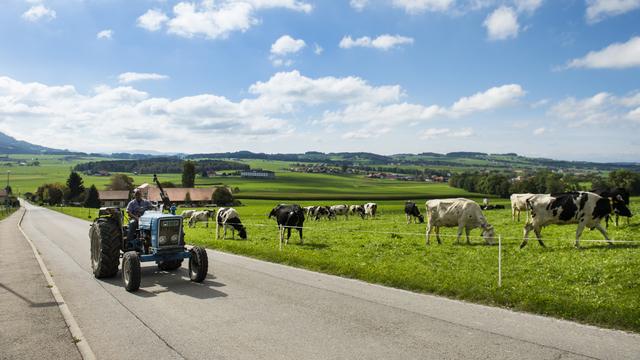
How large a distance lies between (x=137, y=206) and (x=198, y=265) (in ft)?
12.1

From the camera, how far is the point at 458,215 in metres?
20.4

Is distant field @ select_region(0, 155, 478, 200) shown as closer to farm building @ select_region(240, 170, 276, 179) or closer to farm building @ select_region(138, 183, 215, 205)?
farm building @ select_region(240, 170, 276, 179)

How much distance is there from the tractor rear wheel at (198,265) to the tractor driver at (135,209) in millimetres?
2417

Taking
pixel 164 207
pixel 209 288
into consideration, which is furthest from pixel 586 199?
pixel 164 207

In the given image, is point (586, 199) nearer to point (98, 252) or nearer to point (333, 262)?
point (333, 262)

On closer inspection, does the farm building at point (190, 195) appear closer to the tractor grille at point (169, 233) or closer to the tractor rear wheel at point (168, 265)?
the tractor rear wheel at point (168, 265)

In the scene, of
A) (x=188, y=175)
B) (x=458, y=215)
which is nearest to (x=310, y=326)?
(x=458, y=215)

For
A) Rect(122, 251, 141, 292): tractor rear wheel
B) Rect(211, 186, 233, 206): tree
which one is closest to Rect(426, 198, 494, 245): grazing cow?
Rect(122, 251, 141, 292): tractor rear wheel

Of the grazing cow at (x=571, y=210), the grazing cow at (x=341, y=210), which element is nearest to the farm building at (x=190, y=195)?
the grazing cow at (x=341, y=210)

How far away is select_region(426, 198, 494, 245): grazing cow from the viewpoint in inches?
791

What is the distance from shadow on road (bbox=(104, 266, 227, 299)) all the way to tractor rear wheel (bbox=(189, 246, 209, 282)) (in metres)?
0.19

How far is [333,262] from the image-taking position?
15.3 metres

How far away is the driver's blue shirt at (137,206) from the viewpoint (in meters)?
15.0

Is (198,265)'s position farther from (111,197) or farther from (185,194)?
(111,197)
